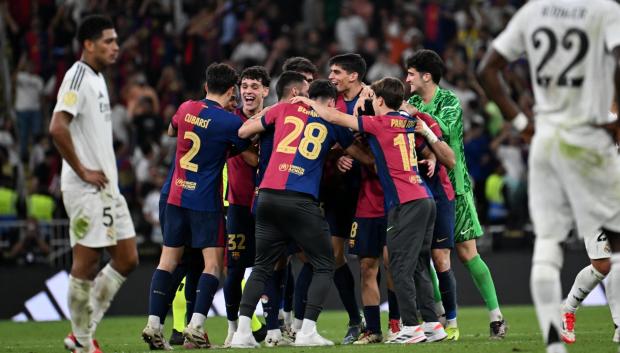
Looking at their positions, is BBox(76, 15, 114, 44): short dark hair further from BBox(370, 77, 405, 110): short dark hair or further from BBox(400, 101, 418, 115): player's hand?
BBox(400, 101, 418, 115): player's hand

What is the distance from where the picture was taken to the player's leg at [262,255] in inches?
413

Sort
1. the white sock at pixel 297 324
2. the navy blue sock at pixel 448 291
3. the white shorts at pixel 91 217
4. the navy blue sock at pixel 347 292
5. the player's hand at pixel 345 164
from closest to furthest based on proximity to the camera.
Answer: the white shorts at pixel 91 217
the player's hand at pixel 345 164
the navy blue sock at pixel 448 291
the navy blue sock at pixel 347 292
the white sock at pixel 297 324

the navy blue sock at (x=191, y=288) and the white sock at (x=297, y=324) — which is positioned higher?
the navy blue sock at (x=191, y=288)

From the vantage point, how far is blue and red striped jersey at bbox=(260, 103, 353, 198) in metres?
10.6

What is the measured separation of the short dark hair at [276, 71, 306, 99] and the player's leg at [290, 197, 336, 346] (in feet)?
4.19

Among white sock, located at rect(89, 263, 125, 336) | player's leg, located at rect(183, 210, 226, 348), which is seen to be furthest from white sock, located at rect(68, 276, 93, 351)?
player's leg, located at rect(183, 210, 226, 348)

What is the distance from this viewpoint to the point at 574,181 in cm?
784

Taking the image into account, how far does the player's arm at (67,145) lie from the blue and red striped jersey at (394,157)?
9.24 feet

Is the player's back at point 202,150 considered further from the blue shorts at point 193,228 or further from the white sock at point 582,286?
the white sock at point 582,286

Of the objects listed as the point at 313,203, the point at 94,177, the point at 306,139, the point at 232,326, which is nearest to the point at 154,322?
the point at 232,326

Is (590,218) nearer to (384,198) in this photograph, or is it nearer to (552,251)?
(552,251)

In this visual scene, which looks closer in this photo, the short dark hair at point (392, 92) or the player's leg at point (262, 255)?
the player's leg at point (262, 255)

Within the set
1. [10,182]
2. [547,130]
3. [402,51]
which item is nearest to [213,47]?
[402,51]

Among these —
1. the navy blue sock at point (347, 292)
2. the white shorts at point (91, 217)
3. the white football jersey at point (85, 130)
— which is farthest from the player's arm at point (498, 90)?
the navy blue sock at point (347, 292)
